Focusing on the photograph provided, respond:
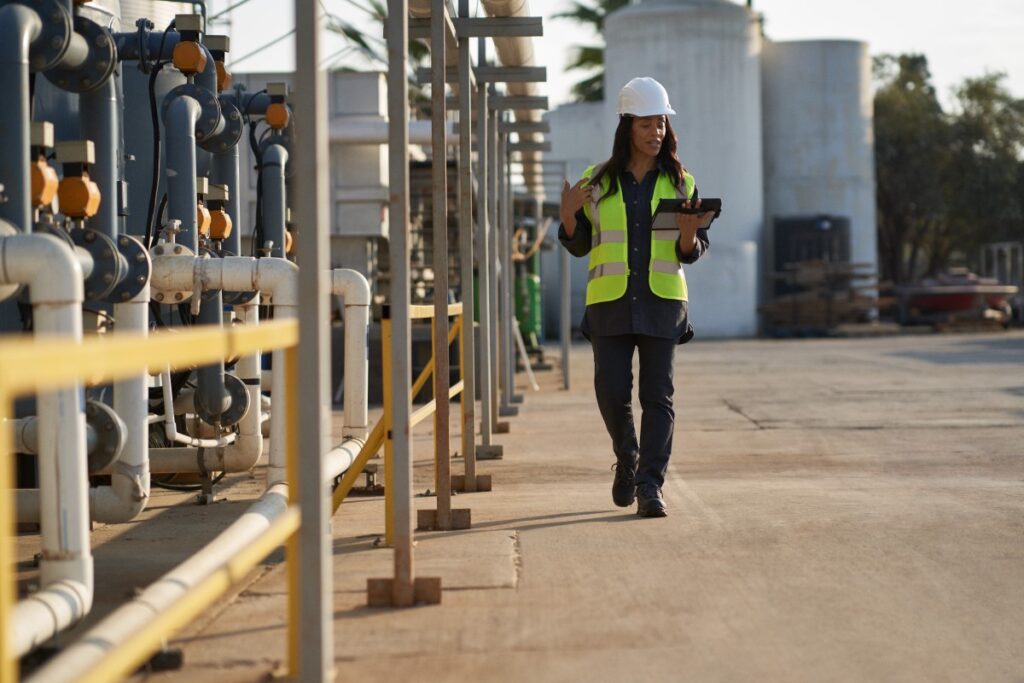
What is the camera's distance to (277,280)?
650 cm

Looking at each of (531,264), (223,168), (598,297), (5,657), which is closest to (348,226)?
(531,264)

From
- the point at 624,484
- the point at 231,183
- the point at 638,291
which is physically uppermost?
the point at 231,183

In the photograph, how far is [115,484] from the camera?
18.4 ft

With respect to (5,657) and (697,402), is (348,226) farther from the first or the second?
(5,657)

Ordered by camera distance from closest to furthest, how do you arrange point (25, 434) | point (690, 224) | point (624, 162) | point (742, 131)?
point (25, 434)
point (690, 224)
point (624, 162)
point (742, 131)

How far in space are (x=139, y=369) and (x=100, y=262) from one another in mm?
2521

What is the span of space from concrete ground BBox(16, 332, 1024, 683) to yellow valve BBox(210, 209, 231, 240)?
1.35 meters

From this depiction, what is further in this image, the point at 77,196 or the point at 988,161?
the point at 988,161

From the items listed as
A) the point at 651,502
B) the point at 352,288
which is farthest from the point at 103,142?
the point at 651,502

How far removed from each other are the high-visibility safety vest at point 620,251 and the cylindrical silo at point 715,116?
88.3 feet

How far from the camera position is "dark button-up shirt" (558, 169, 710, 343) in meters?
6.57

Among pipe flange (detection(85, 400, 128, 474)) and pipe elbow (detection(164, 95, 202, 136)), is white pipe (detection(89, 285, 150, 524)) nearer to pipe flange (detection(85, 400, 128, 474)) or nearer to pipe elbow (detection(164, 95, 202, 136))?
pipe flange (detection(85, 400, 128, 474))

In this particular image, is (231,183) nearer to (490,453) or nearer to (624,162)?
(490,453)

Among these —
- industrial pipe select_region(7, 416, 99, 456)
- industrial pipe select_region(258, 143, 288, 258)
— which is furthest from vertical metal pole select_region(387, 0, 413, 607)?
industrial pipe select_region(258, 143, 288, 258)
